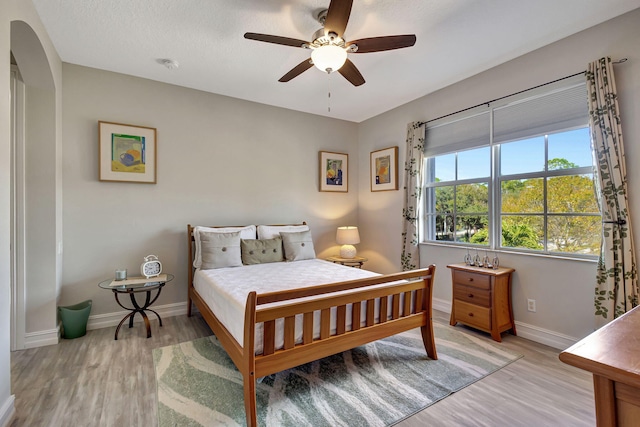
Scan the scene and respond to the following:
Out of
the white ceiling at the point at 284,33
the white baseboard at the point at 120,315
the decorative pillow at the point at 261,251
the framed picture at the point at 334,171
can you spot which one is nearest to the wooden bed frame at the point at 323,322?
the decorative pillow at the point at 261,251

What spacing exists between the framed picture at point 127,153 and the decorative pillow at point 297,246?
1665 mm

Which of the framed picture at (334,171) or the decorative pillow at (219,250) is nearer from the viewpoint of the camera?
the decorative pillow at (219,250)

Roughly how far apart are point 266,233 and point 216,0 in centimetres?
243

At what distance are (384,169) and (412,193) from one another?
27.1 inches

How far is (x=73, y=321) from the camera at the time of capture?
276 cm

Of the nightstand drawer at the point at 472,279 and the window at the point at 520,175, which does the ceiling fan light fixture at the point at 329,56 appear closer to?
the window at the point at 520,175

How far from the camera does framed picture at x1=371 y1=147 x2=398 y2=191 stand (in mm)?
4180

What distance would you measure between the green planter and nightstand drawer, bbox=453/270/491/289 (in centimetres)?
371

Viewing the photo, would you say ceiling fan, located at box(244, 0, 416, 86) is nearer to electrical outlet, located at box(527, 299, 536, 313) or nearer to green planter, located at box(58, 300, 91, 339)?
electrical outlet, located at box(527, 299, 536, 313)

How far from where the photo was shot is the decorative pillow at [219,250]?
315cm

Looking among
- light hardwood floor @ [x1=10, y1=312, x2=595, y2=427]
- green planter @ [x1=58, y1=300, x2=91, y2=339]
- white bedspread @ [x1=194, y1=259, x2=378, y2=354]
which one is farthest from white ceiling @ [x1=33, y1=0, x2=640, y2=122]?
light hardwood floor @ [x1=10, y1=312, x2=595, y2=427]

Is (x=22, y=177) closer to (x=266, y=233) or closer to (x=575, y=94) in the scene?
(x=266, y=233)

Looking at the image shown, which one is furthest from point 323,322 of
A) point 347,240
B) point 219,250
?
point 347,240

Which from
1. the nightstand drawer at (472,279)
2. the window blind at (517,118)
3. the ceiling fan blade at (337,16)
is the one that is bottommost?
the nightstand drawer at (472,279)
